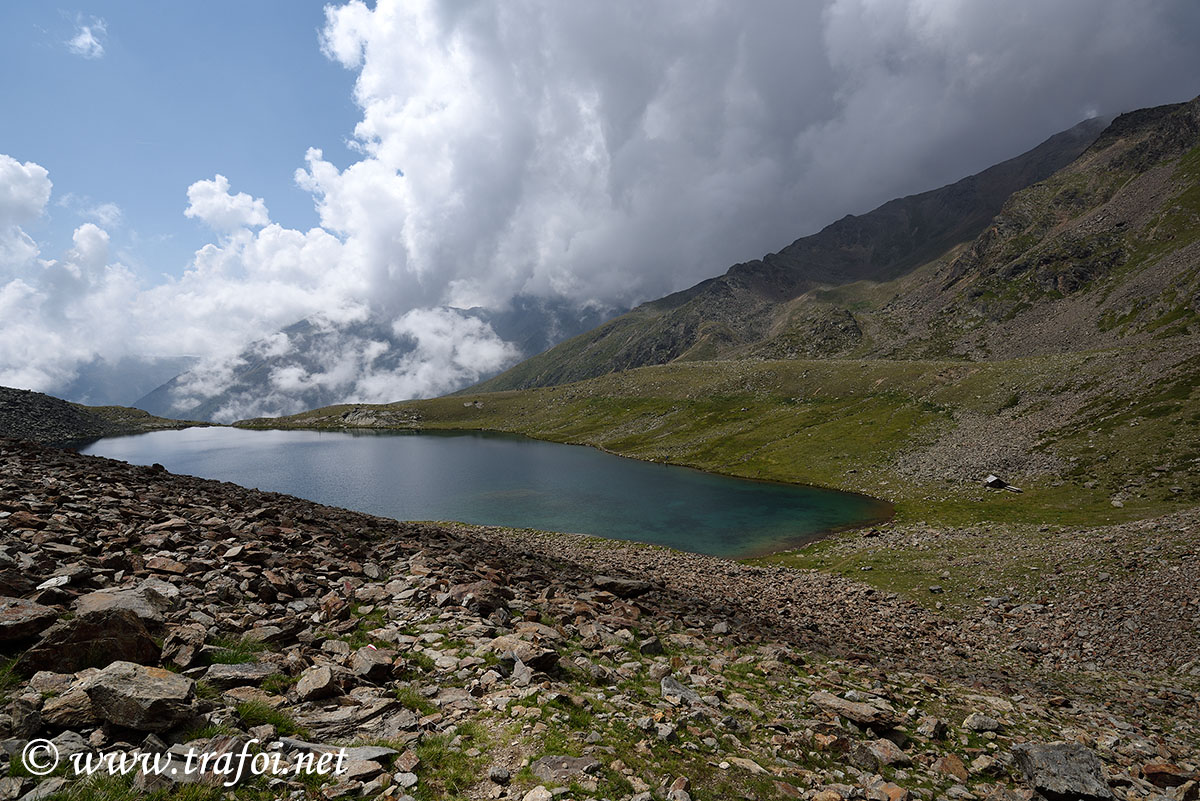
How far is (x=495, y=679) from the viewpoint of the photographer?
12.7 m

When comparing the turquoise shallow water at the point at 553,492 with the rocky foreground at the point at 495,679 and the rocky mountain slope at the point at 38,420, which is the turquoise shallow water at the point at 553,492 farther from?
the rocky foreground at the point at 495,679

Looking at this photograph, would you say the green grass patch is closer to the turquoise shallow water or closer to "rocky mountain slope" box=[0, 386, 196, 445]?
the turquoise shallow water

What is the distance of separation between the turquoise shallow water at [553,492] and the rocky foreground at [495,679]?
30776 millimetres

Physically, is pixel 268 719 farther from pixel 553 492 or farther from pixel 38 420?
pixel 38 420

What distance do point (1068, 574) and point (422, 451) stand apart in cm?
15213

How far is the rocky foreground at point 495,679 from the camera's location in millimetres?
8602

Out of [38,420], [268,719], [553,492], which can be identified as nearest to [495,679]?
[268,719]

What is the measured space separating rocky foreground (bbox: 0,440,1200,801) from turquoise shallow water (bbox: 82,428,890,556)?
101 ft

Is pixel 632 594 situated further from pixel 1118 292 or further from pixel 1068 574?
pixel 1118 292

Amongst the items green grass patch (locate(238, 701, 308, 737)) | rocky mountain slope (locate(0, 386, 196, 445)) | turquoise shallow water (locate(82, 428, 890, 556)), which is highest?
rocky mountain slope (locate(0, 386, 196, 445))

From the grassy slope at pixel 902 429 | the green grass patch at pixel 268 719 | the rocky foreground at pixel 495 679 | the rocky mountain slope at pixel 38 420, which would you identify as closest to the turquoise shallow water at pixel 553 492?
the grassy slope at pixel 902 429

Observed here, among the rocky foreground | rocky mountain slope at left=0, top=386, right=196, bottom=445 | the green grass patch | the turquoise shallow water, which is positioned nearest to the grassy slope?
the turquoise shallow water

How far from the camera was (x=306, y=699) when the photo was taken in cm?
1063

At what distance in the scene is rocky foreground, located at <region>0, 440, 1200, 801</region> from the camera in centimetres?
860
